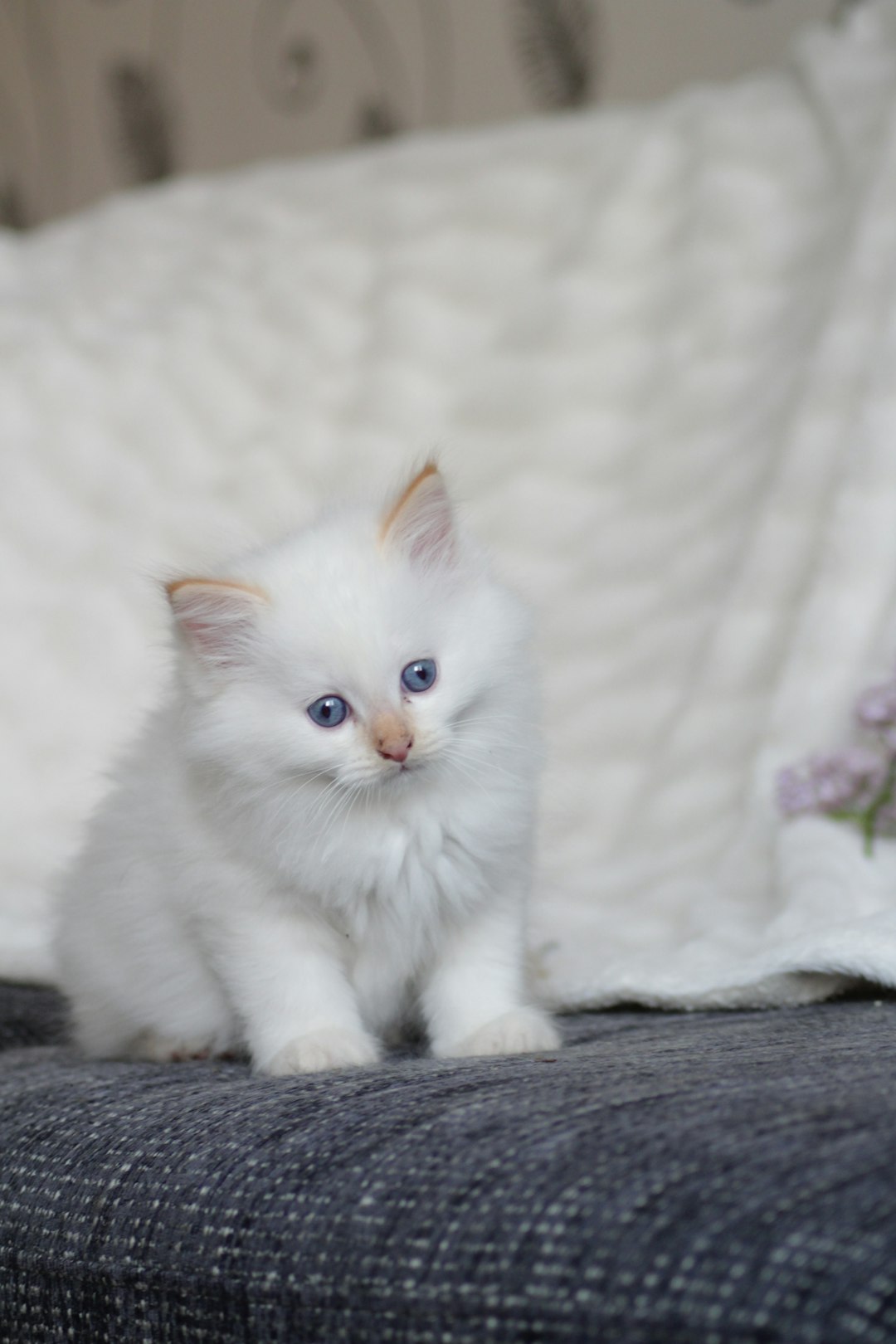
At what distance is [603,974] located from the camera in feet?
4.12

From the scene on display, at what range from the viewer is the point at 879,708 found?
1.40 m

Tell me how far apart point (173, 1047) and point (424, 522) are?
539mm

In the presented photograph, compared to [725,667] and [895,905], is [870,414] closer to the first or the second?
[725,667]

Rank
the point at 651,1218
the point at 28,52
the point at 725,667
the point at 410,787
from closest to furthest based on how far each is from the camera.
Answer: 1. the point at 651,1218
2. the point at 410,787
3. the point at 725,667
4. the point at 28,52

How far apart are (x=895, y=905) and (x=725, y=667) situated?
544 millimetres

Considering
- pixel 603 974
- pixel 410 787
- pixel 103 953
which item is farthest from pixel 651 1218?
pixel 103 953

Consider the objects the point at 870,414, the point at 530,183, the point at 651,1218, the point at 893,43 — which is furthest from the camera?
the point at 530,183

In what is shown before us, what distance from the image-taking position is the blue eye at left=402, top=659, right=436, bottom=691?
3.38ft

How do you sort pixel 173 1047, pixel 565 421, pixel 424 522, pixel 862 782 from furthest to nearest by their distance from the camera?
pixel 565 421 < pixel 862 782 < pixel 173 1047 < pixel 424 522

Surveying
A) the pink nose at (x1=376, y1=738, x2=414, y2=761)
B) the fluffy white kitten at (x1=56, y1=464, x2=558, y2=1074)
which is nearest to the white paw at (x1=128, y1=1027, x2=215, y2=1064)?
the fluffy white kitten at (x1=56, y1=464, x2=558, y2=1074)

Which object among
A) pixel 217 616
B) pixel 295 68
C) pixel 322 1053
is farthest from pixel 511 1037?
pixel 295 68

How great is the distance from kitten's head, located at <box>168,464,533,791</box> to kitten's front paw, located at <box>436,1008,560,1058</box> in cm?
20

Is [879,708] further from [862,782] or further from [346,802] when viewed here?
[346,802]

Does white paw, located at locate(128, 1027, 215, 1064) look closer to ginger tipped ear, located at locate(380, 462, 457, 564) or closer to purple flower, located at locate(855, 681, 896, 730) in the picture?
ginger tipped ear, located at locate(380, 462, 457, 564)
